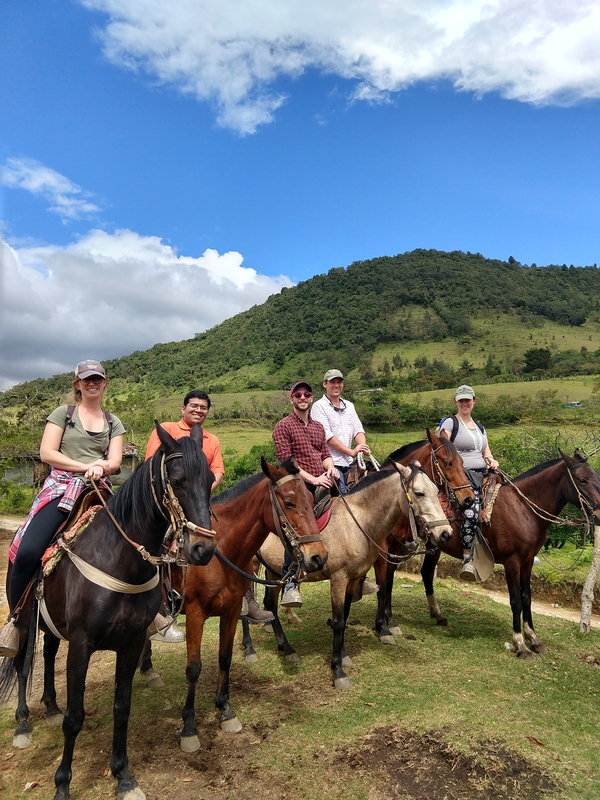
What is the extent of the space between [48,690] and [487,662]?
17.8 feet

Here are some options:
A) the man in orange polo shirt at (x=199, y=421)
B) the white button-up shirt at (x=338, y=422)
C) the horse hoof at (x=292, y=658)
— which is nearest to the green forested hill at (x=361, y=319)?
the white button-up shirt at (x=338, y=422)

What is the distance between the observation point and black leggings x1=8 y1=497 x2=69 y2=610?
4016mm

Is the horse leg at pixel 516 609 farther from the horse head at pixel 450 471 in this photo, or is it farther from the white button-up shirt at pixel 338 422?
the white button-up shirt at pixel 338 422

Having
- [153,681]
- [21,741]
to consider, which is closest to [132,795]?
[21,741]

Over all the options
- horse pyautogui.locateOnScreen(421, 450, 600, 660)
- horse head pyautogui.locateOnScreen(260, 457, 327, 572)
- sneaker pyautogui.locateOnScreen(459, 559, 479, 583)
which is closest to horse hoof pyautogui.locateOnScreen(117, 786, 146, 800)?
horse head pyautogui.locateOnScreen(260, 457, 327, 572)

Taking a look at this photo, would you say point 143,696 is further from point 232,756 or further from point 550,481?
point 550,481

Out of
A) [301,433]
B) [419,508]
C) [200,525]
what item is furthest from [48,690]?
[419,508]

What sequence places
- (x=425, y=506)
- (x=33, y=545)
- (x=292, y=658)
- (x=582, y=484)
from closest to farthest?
1. (x=33, y=545)
2. (x=425, y=506)
3. (x=292, y=658)
4. (x=582, y=484)

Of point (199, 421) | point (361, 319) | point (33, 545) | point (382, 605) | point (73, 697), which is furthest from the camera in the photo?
point (361, 319)

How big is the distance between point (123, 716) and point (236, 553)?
64.8 inches

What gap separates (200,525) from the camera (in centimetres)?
315

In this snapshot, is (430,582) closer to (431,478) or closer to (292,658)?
(431,478)

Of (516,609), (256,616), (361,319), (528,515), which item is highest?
(361,319)

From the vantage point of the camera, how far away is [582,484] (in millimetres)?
6906
